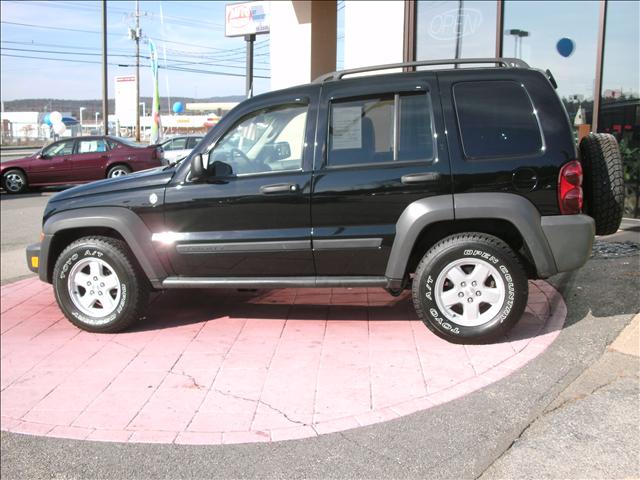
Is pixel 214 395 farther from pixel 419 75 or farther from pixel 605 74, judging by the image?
pixel 605 74

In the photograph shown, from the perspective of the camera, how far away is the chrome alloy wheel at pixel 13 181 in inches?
709

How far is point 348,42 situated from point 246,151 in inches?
221

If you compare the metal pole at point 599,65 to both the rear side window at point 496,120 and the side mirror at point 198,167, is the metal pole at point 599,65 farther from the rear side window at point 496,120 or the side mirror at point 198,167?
the side mirror at point 198,167

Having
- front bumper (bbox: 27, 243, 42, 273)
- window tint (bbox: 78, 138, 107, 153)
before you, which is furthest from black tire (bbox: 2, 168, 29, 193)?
front bumper (bbox: 27, 243, 42, 273)

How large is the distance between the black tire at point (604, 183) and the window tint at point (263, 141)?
2173mm

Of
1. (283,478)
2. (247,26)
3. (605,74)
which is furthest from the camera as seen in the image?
(247,26)

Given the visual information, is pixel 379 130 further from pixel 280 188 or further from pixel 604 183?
pixel 604 183

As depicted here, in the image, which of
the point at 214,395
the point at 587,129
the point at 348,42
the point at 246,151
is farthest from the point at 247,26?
the point at 214,395

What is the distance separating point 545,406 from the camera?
3.70 meters

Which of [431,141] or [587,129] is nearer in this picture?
[431,141]

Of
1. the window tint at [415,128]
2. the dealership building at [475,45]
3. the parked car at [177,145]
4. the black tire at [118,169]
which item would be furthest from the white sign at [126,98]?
the window tint at [415,128]

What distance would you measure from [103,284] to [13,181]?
14647 mm

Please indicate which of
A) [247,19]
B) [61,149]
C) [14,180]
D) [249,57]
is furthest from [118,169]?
[247,19]

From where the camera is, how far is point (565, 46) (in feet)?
28.3
